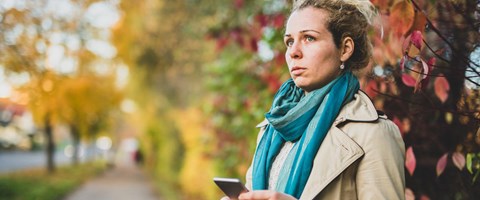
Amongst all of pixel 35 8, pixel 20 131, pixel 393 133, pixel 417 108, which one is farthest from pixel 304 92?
pixel 20 131

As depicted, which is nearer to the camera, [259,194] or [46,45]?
[259,194]

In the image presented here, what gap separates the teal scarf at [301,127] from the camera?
155cm

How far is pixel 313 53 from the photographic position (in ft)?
5.39

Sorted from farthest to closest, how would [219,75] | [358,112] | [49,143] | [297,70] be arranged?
[49,143] < [219,75] < [297,70] < [358,112]

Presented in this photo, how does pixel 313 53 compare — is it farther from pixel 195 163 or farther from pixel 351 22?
pixel 195 163

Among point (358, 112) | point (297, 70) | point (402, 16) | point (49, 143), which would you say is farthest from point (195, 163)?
point (358, 112)

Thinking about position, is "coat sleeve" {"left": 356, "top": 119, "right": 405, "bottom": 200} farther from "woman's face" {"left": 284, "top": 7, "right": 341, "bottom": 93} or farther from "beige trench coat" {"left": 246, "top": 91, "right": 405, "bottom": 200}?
"woman's face" {"left": 284, "top": 7, "right": 341, "bottom": 93}

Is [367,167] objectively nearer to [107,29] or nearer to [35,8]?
[35,8]

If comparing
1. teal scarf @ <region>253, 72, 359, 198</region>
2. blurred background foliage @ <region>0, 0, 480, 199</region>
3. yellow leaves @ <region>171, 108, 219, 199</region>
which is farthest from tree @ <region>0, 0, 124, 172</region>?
teal scarf @ <region>253, 72, 359, 198</region>

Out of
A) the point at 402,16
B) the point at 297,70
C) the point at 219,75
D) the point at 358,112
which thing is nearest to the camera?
the point at 358,112

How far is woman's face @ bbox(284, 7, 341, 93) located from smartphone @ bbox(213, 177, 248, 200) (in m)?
0.43

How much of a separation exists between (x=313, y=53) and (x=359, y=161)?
39cm

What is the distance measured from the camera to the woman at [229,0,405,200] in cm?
148

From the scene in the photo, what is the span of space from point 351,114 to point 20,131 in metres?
50.7
